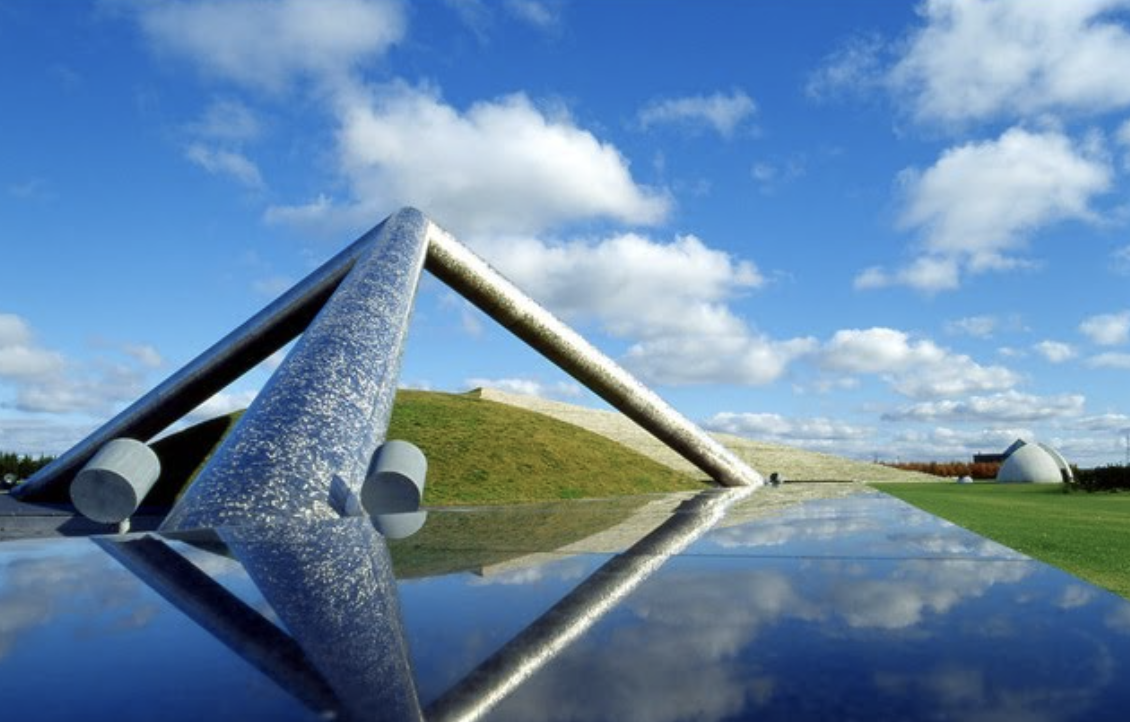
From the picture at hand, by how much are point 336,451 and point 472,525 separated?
→ 4.54ft

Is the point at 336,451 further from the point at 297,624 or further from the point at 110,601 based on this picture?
the point at 297,624

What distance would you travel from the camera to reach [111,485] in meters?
10.5

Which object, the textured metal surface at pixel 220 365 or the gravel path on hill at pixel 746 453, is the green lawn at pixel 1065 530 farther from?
the gravel path on hill at pixel 746 453

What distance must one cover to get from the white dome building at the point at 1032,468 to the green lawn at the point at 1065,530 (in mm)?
22005

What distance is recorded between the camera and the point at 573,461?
885 inches

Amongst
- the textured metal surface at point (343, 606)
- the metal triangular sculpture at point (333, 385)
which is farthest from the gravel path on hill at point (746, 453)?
the textured metal surface at point (343, 606)

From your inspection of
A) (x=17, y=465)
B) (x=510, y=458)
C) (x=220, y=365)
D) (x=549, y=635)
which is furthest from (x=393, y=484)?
(x=17, y=465)

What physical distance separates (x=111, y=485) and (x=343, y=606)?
29.2ft

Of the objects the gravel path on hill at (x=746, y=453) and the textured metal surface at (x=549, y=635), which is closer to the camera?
the textured metal surface at (x=549, y=635)

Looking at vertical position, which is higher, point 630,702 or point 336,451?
point 336,451

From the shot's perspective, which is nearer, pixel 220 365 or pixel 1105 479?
pixel 220 365

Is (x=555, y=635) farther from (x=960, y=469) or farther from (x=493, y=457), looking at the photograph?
(x=960, y=469)

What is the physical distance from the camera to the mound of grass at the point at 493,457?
19547 mm

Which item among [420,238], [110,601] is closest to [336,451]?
[110,601]
